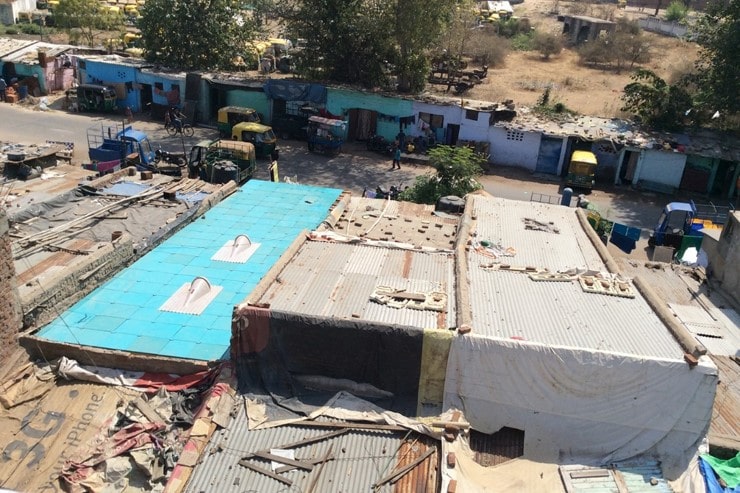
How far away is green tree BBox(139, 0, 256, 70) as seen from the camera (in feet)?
138

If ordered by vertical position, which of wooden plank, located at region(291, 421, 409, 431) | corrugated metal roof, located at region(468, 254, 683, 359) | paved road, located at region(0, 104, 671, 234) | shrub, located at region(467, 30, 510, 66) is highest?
shrub, located at region(467, 30, 510, 66)

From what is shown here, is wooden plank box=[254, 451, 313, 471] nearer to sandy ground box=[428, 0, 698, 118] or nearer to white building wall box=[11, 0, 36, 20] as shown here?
sandy ground box=[428, 0, 698, 118]

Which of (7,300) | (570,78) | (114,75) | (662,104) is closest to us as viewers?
(7,300)

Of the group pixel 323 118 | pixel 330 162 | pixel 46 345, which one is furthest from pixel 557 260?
pixel 323 118

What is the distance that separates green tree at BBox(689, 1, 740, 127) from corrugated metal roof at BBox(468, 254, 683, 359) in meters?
26.6

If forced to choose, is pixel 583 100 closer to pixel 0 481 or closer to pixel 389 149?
pixel 389 149

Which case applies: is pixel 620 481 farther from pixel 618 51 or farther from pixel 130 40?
pixel 130 40

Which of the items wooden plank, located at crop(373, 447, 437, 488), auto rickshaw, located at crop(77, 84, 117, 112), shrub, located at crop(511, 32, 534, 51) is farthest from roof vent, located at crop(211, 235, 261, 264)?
shrub, located at crop(511, 32, 534, 51)

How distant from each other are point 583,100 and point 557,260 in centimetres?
3538

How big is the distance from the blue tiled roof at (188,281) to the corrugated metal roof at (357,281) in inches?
85.3

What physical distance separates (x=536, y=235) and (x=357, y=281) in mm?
6532

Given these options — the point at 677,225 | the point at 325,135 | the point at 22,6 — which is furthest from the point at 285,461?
the point at 22,6

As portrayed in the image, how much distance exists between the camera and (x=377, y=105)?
38.2 m

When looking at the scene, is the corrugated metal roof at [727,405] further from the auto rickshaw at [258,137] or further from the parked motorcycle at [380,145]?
the auto rickshaw at [258,137]
